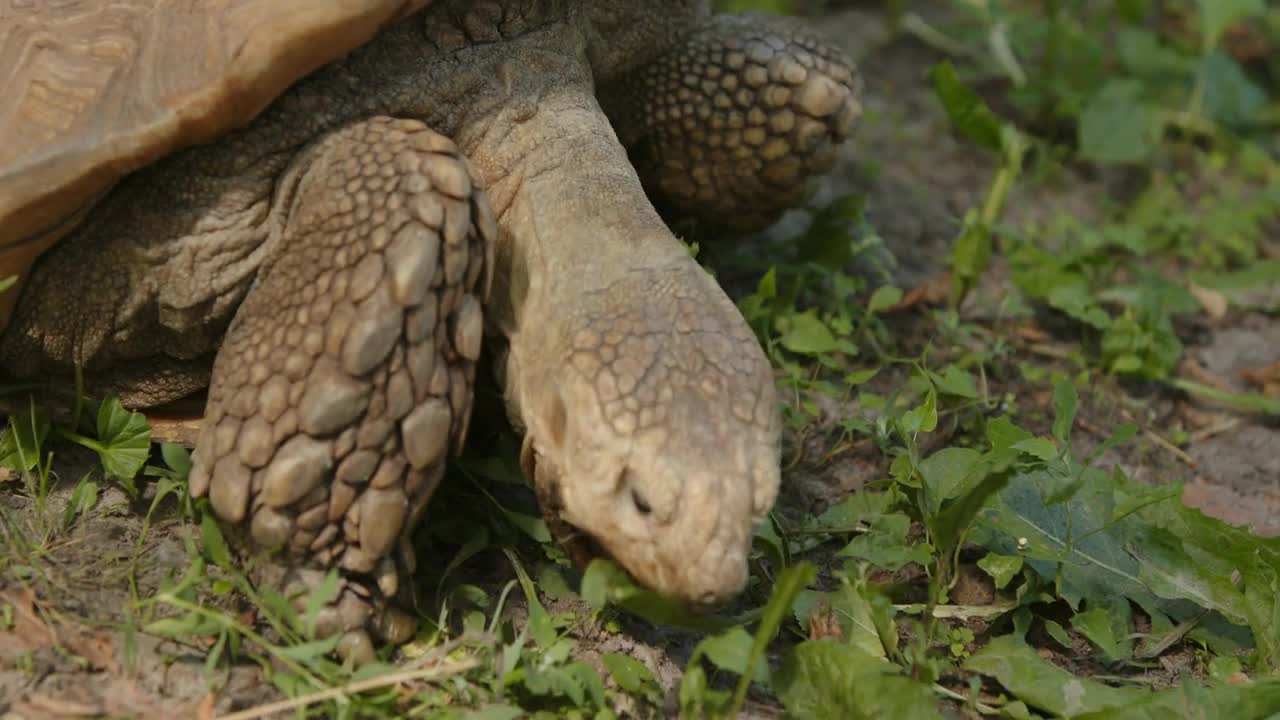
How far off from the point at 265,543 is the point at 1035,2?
174 inches

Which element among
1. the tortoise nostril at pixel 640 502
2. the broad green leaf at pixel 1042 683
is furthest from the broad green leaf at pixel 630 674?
the broad green leaf at pixel 1042 683

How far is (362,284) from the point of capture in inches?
76.7

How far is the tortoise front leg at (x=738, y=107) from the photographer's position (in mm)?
3018

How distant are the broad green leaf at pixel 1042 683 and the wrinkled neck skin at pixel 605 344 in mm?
585

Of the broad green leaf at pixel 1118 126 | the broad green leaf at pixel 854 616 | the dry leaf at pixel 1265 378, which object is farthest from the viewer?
the broad green leaf at pixel 1118 126

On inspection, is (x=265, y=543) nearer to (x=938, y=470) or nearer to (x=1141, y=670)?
(x=938, y=470)

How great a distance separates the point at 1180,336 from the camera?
351 cm

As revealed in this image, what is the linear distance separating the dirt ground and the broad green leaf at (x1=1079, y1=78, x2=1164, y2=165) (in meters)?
0.18

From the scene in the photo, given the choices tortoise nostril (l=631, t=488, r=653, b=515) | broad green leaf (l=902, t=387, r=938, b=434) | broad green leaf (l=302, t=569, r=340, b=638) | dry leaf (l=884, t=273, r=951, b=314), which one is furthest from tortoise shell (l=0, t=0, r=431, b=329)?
dry leaf (l=884, t=273, r=951, b=314)

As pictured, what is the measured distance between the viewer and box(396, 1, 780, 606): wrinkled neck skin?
1862 mm

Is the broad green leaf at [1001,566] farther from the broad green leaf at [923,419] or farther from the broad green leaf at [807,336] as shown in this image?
the broad green leaf at [807,336]

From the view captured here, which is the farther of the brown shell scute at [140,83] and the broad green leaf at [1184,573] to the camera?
the broad green leaf at [1184,573]

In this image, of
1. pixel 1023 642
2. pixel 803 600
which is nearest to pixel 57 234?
pixel 803 600

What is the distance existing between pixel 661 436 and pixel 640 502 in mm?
112
